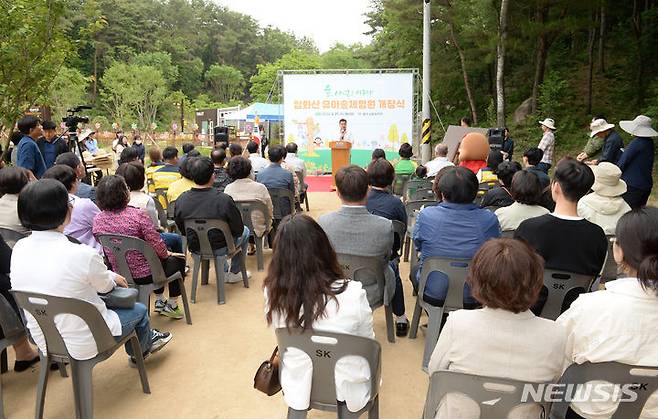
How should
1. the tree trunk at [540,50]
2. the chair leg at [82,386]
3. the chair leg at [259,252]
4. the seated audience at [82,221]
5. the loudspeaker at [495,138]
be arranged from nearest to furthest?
the chair leg at [82,386]
the seated audience at [82,221]
the chair leg at [259,252]
the loudspeaker at [495,138]
the tree trunk at [540,50]

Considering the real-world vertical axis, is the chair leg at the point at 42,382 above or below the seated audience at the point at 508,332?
below

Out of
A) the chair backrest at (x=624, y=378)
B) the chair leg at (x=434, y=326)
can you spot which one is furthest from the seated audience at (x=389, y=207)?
the chair backrest at (x=624, y=378)

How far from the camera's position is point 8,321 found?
2406mm

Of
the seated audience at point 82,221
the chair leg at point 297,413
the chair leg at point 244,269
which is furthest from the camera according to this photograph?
the chair leg at point 244,269

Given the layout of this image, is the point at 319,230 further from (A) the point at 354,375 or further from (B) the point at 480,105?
(B) the point at 480,105

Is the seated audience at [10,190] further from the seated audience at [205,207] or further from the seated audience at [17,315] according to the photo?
the seated audience at [205,207]

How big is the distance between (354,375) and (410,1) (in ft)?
52.9

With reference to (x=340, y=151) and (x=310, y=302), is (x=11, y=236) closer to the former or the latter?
(x=310, y=302)

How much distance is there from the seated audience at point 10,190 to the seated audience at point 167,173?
2.21 metres

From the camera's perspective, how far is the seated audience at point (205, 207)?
378 centimetres

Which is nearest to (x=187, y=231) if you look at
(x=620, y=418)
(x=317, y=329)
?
(x=317, y=329)

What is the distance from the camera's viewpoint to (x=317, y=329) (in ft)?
5.63

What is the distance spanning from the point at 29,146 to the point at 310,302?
184 inches

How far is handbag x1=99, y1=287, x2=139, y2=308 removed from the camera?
2.39 m
